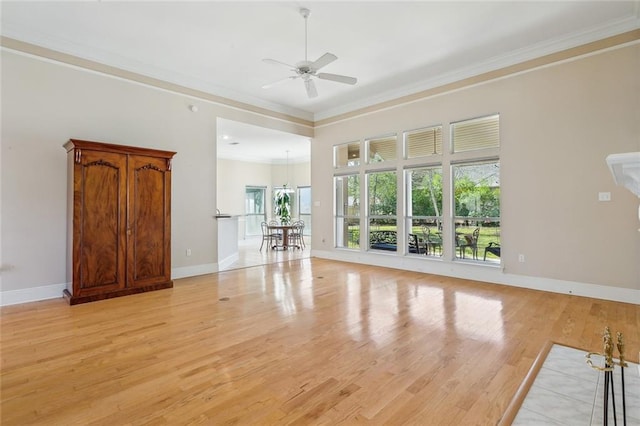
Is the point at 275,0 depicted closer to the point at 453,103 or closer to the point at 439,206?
the point at 453,103

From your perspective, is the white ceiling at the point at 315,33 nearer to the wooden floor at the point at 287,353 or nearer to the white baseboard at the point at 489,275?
the white baseboard at the point at 489,275

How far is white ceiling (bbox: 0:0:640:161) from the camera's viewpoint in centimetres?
369

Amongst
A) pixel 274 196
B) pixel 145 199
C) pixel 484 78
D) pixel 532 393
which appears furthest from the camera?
pixel 274 196

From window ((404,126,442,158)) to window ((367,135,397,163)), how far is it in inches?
12.7

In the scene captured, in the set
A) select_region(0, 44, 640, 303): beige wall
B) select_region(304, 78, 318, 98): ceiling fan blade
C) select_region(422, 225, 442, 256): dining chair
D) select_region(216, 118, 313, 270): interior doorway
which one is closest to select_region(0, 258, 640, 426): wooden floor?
select_region(0, 44, 640, 303): beige wall

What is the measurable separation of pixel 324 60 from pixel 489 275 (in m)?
4.16

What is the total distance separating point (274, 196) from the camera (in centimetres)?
1290

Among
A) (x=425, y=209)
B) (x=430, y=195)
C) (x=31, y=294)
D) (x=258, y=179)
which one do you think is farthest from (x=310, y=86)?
(x=258, y=179)

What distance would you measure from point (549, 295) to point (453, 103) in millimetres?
3396

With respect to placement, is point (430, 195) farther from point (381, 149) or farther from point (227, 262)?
point (227, 262)

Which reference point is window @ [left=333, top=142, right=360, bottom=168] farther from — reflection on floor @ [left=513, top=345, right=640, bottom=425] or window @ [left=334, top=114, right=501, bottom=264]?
reflection on floor @ [left=513, top=345, right=640, bottom=425]

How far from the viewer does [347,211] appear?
7477 mm

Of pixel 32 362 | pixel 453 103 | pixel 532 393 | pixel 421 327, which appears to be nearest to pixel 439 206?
pixel 453 103

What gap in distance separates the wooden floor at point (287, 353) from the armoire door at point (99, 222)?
1.17 feet
